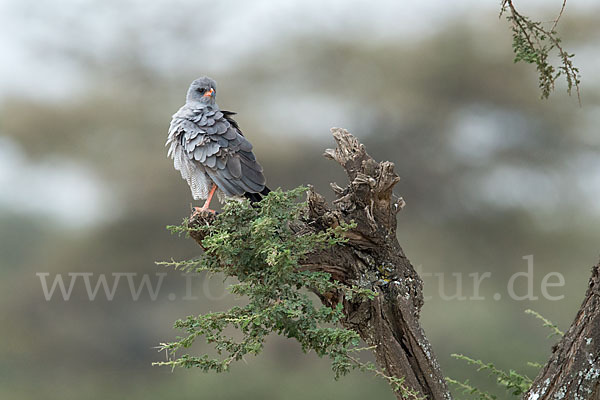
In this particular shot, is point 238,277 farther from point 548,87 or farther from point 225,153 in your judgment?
point 548,87

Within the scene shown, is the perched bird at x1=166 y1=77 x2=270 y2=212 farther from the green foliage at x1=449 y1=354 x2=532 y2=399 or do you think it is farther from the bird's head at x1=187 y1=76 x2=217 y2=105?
the green foliage at x1=449 y1=354 x2=532 y2=399

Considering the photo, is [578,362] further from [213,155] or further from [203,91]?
[203,91]

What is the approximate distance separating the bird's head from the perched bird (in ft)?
0.39

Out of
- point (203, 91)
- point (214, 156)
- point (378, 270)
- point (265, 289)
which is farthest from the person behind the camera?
point (203, 91)

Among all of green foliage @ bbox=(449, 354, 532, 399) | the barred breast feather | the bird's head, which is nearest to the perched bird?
the barred breast feather

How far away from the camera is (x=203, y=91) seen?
3.70 m

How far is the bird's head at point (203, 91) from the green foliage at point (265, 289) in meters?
1.13

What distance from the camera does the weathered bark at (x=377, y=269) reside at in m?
3.05

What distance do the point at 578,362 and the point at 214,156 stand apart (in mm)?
2074

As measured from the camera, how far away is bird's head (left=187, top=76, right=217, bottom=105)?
Result: 3.68 meters

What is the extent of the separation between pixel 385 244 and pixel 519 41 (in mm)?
1320

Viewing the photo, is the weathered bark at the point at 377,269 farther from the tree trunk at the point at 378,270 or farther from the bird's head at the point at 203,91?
the bird's head at the point at 203,91

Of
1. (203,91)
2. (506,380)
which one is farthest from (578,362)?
(203,91)

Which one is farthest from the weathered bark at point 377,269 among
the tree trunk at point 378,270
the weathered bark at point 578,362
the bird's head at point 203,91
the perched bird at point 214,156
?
the bird's head at point 203,91
